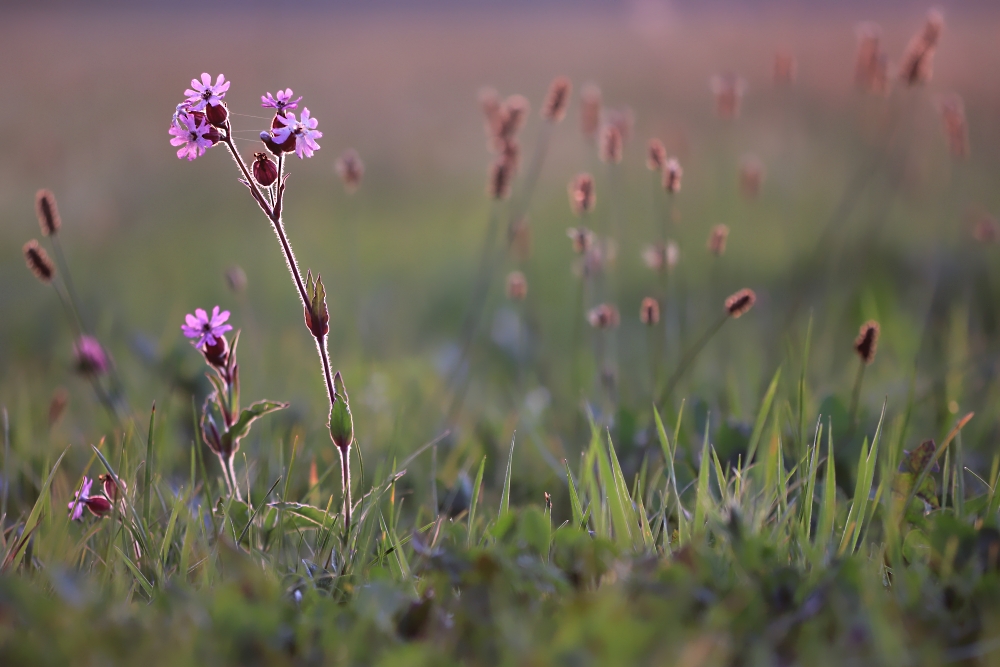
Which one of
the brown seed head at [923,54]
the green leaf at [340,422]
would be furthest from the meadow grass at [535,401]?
the brown seed head at [923,54]

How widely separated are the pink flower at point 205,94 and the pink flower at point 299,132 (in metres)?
0.10

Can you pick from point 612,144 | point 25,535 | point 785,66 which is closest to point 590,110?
point 612,144

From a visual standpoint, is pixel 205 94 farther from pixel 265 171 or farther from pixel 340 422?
pixel 340 422

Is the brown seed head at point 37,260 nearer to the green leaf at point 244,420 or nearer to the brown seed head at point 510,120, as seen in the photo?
the green leaf at point 244,420

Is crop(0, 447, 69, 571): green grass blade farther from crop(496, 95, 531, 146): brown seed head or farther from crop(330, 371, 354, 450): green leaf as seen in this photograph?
crop(496, 95, 531, 146): brown seed head

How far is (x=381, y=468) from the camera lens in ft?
4.73

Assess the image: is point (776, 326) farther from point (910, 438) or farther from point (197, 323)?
point (197, 323)

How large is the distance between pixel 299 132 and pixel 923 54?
1.71m

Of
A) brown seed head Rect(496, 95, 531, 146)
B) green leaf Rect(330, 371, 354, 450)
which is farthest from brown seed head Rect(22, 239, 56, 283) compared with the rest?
brown seed head Rect(496, 95, 531, 146)

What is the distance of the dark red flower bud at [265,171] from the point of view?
1.32 meters

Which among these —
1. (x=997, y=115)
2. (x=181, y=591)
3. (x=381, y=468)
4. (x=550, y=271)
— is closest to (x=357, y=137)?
(x=550, y=271)

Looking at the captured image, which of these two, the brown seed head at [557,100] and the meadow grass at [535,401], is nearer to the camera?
the meadow grass at [535,401]

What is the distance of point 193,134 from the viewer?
4.29 ft

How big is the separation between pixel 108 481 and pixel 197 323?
40 cm
